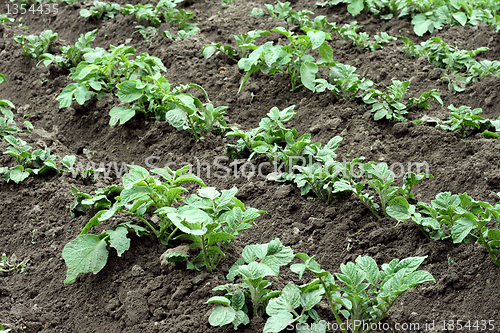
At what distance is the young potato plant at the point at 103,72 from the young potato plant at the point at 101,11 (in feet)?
4.90

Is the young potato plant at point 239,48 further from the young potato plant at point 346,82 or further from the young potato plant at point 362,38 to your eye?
the young potato plant at point 362,38

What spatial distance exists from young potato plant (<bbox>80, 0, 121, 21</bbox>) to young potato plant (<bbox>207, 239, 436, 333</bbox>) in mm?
4150

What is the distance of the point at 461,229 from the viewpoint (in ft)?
7.53

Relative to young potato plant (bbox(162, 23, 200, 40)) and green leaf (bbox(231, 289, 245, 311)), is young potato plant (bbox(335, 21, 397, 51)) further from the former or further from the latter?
green leaf (bbox(231, 289, 245, 311))

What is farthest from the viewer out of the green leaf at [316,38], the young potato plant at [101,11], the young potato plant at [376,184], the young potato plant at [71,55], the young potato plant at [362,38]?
the young potato plant at [101,11]

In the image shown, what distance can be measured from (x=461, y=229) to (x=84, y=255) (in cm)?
181

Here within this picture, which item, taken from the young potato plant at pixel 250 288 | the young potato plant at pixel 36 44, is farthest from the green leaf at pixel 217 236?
the young potato plant at pixel 36 44

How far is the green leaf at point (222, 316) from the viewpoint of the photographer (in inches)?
78.2

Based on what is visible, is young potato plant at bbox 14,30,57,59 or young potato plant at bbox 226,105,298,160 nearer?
young potato plant at bbox 226,105,298,160

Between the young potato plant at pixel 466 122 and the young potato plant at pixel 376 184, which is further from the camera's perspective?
the young potato plant at pixel 466 122

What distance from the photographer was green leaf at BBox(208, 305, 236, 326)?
1.99 meters

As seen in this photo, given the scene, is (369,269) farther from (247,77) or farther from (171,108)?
(247,77)

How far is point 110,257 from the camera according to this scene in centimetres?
250

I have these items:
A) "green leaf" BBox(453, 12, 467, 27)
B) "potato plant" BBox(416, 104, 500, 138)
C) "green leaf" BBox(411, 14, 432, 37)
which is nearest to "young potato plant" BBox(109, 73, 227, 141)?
"potato plant" BBox(416, 104, 500, 138)
